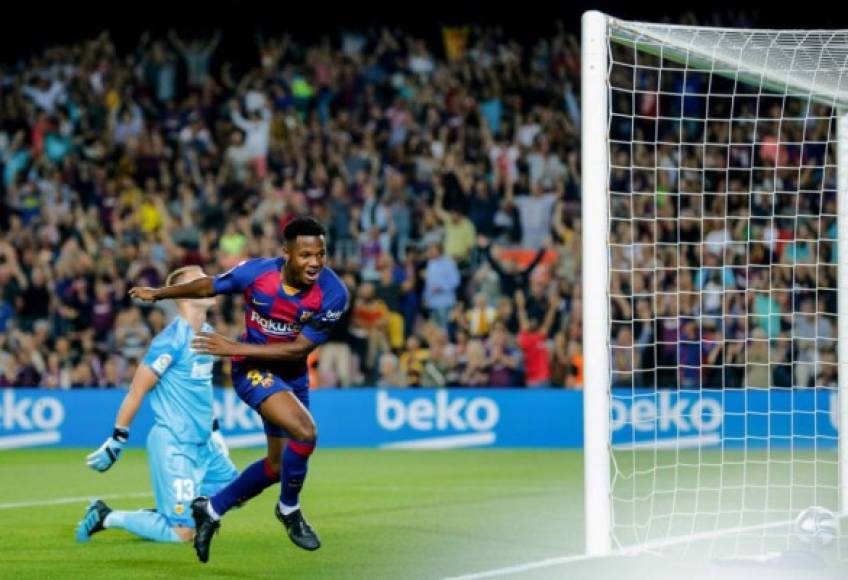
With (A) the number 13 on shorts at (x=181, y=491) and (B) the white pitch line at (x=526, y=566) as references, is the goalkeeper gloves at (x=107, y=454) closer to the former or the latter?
(A) the number 13 on shorts at (x=181, y=491)

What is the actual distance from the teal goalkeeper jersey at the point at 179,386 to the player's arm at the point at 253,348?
1278 millimetres

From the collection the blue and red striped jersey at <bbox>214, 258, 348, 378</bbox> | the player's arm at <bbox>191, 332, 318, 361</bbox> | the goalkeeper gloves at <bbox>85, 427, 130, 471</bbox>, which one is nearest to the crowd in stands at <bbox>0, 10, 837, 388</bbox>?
the goalkeeper gloves at <bbox>85, 427, 130, 471</bbox>

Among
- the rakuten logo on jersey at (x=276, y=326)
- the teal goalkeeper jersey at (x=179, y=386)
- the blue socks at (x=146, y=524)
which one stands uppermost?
the rakuten logo on jersey at (x=276, y=326)

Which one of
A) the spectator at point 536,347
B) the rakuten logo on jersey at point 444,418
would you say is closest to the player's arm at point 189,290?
the rakuten logo on jersey at point 444,418

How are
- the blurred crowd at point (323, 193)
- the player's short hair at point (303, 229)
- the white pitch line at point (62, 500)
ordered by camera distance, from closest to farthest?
1. the player's short hair at point (303, 229)
2. the white pitch line at point (62, 500)
3. the blurred crowd at point (323, 193)

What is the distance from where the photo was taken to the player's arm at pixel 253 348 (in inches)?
326

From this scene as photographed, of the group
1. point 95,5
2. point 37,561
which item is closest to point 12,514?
point 37,561

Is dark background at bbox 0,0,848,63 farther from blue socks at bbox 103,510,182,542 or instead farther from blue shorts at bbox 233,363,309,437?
blue shorts at bbox 233,363,309,437

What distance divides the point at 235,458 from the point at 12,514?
218 inches

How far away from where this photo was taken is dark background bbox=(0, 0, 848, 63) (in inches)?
1000

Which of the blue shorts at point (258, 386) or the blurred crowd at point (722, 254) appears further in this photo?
the blurred crowd at point (722, 254)

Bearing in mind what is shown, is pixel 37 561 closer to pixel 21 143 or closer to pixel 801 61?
pixel 801 61

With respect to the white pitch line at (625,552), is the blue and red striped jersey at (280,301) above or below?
above

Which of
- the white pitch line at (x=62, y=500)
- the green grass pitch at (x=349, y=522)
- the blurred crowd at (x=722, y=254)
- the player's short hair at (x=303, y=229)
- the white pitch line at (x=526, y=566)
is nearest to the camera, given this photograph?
the white pitch line at (x=526, y=566)
